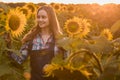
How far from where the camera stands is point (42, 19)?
484 cm

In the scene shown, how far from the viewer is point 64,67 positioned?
1237 millimetres

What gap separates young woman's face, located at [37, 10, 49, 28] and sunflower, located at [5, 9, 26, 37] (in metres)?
0.73

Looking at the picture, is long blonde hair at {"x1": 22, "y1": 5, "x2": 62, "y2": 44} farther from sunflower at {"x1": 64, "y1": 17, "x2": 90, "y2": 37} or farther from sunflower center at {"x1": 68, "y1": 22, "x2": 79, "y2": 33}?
sunflower at {"x1": 64, "y1": 17, "x2": 90, "y2": 37}

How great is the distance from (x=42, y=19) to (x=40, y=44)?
308 mm

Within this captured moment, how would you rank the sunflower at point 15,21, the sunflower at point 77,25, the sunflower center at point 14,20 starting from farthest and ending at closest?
the sunflower center at point 14,20 → the sunflower at point 15,21 → the sunflower at point 77,25

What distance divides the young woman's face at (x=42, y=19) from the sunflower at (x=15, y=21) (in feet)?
2.41

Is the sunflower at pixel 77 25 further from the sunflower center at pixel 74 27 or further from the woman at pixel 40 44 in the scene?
the woman at pixel 40 44

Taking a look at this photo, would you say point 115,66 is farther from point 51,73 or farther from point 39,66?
point 39,66

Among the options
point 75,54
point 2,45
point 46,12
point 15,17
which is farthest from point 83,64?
point 46,12

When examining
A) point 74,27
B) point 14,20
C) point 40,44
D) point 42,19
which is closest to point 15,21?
point 14,20

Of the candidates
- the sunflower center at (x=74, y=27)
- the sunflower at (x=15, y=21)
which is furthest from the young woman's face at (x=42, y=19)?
the sunflower center at (x=74, y=27)

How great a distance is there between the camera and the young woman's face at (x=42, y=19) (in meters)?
4.80

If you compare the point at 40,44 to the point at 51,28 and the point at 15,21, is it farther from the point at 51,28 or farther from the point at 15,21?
the point at 15,21

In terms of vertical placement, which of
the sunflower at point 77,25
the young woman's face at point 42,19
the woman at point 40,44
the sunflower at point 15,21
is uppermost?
the young woman's face at point 42,19
